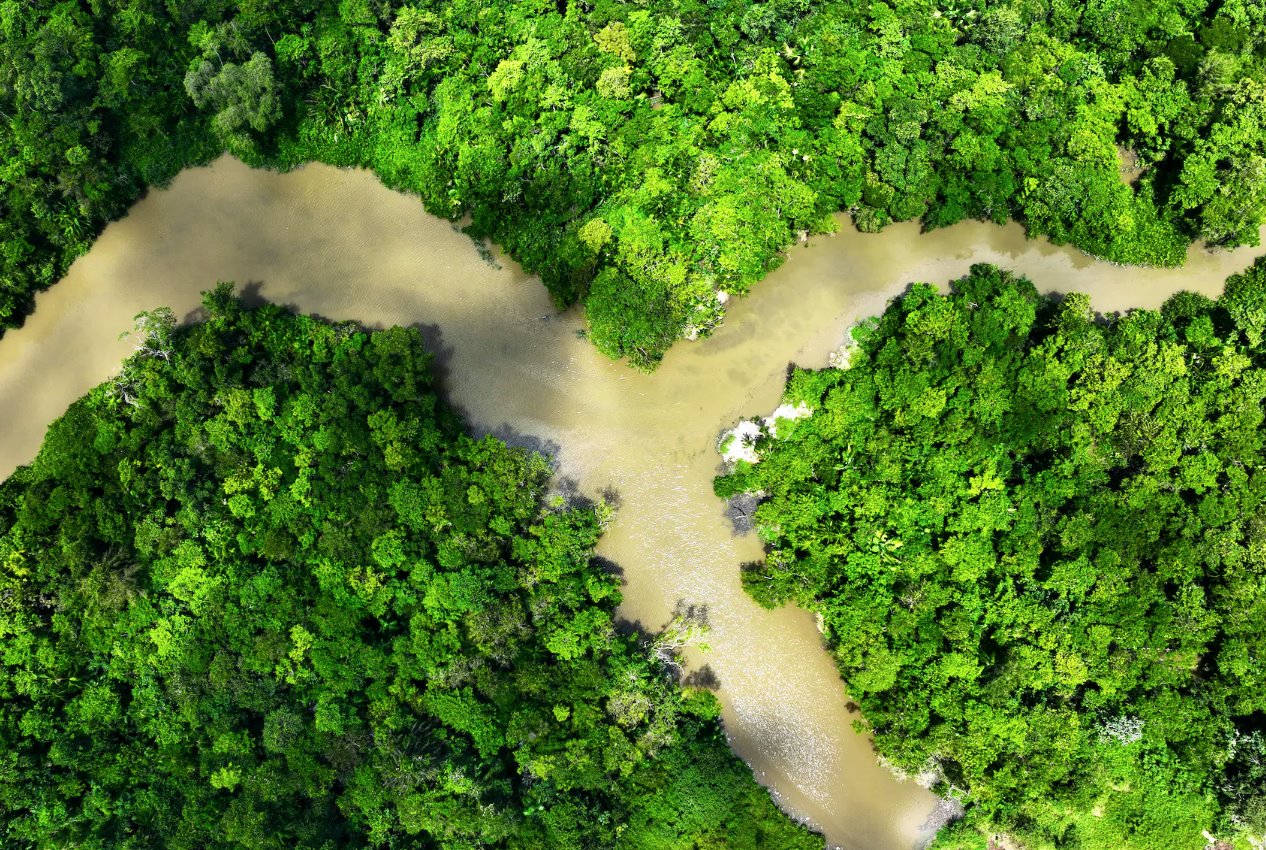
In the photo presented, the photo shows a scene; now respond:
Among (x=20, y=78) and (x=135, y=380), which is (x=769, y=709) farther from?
(x=20, y=78)

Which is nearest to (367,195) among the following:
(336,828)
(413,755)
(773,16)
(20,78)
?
(20,78)

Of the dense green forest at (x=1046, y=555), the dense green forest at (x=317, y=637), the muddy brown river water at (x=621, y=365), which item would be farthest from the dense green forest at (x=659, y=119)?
the dense green forest at (x=317, y=637)

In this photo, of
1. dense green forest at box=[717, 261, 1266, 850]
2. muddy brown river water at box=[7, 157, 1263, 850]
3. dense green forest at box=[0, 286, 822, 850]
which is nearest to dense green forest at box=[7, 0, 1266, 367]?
muddy brown river water at box=[7, 157, 1263, 850]

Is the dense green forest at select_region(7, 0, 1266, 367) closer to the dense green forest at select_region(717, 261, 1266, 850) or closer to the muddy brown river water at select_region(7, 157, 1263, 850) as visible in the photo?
A: the muddy brown river water at select_region(7, 157, 1263, 850)

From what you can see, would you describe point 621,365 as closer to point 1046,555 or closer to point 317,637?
point 317,637

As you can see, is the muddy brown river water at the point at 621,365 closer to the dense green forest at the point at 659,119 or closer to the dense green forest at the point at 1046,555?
the dense green forest at the point at 659,119

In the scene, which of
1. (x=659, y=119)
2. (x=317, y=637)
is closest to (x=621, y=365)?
(x=659, y=119)
